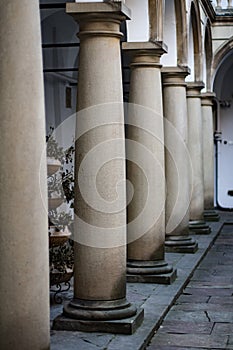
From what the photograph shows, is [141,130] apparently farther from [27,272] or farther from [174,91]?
[27,272]

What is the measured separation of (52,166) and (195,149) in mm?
7312

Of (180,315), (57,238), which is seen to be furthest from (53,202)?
(180,315)

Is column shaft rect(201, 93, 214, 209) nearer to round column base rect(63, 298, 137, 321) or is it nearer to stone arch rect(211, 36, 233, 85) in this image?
stone arch rect(211, 36, 233, 85)

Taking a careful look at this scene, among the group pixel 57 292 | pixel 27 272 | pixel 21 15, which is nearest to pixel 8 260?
pixel 27 272

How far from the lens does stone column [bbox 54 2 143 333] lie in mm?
6961

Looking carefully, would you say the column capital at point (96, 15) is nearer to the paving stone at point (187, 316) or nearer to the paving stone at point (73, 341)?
the paving stone at point (73, 341)

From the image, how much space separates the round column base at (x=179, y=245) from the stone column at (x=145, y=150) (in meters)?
2.86

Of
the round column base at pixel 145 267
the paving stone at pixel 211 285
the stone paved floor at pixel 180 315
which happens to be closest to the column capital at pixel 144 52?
the round column base at pixel 145 267

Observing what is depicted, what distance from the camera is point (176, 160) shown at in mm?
12203

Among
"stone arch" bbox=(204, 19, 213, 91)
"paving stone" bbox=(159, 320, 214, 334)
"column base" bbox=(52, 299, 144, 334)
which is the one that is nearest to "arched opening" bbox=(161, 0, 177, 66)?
"paving stone" bbox=(159, 320, 214, 334)

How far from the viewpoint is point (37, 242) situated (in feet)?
17.7

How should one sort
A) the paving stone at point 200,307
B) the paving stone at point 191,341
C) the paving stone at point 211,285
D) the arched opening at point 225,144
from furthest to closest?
the arched opening at point 225,144 → the paving stone at point 211,285 → the paving stone at point 200,307 → the paving stone at point 191,341

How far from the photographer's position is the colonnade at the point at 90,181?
17.4 feet

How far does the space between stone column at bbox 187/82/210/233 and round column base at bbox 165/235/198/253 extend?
257cm
